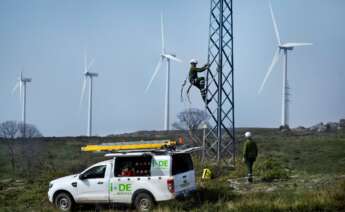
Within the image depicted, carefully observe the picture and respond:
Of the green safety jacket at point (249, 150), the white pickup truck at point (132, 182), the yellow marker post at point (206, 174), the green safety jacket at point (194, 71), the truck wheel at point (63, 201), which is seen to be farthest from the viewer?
the yellow marker post at point (206, 174)

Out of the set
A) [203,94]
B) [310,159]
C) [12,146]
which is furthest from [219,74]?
[12,146]

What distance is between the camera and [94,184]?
15.0 metres

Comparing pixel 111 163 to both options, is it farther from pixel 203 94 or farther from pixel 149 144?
pixel 203 94

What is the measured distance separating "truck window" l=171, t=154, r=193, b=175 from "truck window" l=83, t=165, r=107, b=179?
7.09 ft

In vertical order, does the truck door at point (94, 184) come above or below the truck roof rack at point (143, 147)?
below

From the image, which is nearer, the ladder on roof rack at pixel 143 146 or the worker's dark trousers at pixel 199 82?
the ladder on roof rack at pixel 143 146

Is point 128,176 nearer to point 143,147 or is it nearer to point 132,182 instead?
point 132,182

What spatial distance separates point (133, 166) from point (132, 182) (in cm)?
60

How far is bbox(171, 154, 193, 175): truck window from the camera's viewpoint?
14.4 metres

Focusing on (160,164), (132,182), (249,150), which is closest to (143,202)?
(132,182)

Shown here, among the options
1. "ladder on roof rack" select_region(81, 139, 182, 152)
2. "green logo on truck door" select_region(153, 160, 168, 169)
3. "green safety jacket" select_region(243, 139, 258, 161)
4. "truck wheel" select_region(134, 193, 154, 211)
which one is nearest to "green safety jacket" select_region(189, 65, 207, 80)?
"green safety jacket" select_region(243, 139, 258, 161)

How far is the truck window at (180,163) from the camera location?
1436 cm

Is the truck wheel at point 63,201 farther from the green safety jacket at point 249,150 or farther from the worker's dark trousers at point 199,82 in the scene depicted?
the green safety jacket at point 249,150

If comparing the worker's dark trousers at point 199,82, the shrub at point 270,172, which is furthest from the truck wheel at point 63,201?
the shrub at point 270,172
